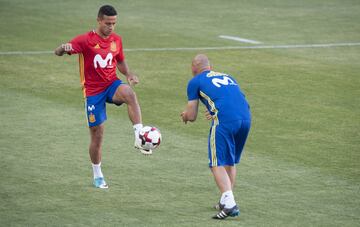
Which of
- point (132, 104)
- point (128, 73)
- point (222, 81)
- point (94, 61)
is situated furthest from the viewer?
point (128, 73)

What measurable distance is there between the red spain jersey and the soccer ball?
940mm

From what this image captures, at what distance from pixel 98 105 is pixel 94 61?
A: 61 centimetres

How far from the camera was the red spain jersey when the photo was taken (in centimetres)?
1168

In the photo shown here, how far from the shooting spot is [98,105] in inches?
458

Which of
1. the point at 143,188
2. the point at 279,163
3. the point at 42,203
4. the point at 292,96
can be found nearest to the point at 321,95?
the point at 292,96

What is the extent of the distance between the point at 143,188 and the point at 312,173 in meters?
2.53

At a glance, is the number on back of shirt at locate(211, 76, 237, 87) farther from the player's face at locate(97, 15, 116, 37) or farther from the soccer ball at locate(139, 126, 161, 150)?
the player's face at locate(97, 15, 116, 37)

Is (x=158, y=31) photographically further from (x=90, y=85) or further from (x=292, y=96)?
(x=90, y=85)

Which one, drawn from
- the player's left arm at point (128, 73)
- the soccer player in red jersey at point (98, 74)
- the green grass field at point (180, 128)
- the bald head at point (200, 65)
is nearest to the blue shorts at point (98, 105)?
the soccer player in red jersey at point (98, 74)

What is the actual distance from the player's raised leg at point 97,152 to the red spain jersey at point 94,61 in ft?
1.61

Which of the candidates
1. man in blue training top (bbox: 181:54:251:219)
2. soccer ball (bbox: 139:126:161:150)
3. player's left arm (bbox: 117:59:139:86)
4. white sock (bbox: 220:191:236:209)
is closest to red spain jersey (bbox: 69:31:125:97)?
player's left arm (bbox: 117:59:139:86)

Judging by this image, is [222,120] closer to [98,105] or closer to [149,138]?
[149,138]

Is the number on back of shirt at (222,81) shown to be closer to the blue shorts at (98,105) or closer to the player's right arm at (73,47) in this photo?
the blue shorts at (98,105)

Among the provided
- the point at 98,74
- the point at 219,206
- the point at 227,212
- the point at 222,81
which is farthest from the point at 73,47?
the point at 227,212
